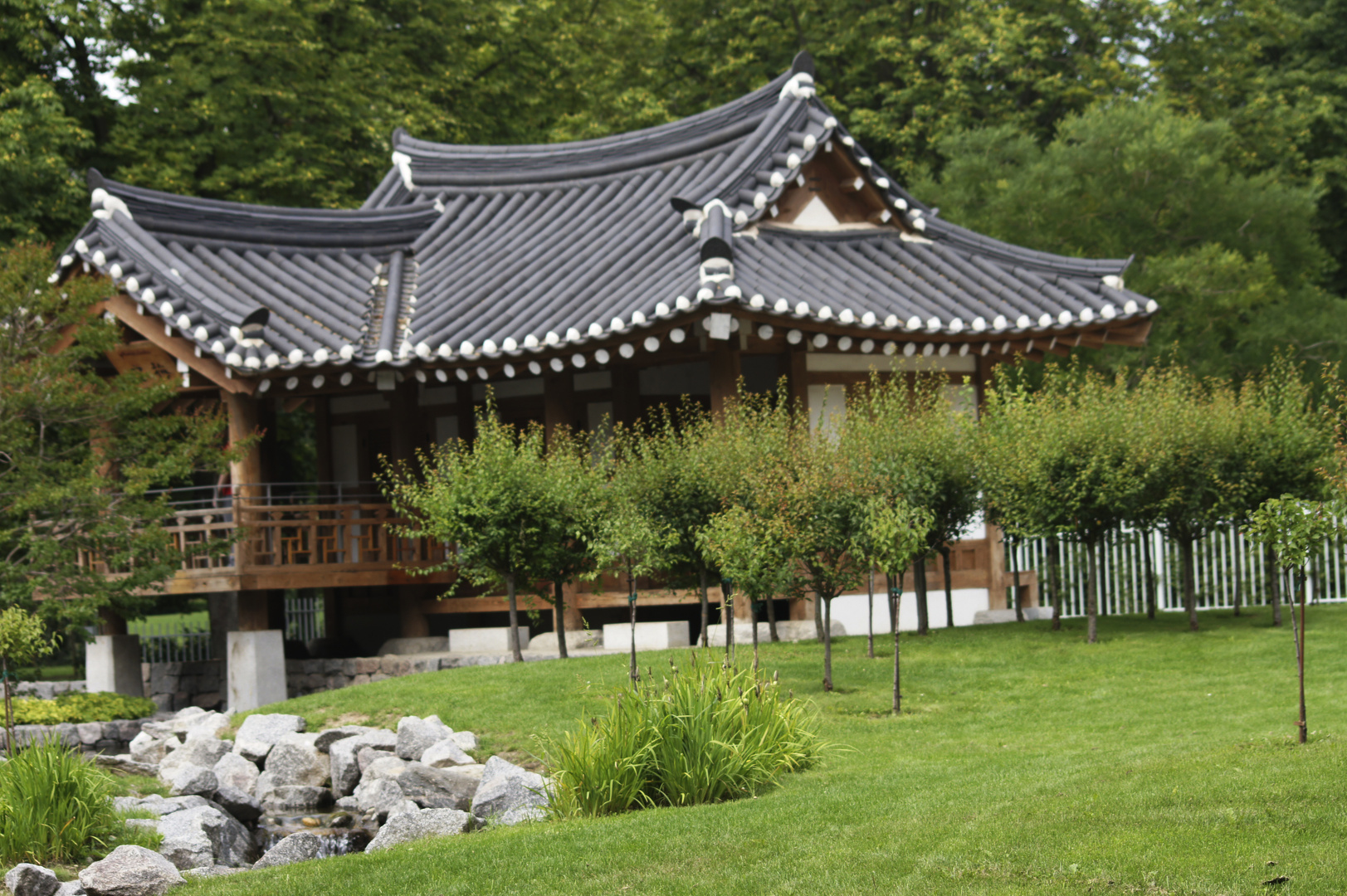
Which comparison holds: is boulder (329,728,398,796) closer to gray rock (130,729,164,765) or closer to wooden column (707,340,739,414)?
gray rock (130,729,164,765)

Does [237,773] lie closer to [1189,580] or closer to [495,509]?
[495,509]

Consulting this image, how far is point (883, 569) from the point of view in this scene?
569 inches

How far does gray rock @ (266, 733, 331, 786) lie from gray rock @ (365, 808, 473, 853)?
11.4 ft

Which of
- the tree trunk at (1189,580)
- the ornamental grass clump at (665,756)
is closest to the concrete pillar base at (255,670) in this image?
the ornamental grass clump at (665,756)

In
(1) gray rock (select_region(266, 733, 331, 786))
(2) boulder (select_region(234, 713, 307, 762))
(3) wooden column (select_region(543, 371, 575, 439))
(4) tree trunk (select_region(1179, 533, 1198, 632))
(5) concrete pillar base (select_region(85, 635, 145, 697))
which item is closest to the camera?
(1) gray rock (select_region(266, 733, 331, 786))

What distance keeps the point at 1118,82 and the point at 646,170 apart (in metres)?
15.7

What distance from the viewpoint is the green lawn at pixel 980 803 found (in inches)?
302

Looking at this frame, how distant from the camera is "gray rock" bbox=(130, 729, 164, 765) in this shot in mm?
16109

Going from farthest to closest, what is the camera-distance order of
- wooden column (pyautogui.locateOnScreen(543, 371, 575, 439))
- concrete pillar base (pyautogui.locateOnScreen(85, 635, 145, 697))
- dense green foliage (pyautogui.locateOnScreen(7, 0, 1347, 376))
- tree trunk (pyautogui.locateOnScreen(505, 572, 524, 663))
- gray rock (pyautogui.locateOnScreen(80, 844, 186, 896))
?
dense green foliage (pyautogui.locateOnScreen(7, 0, 1347, 376)) → concrete pillar base (pyautogui.locateOnScreen(85, 635, 145, 697)) → wooden column (pyautogui.locateOnScreen(543, 371, 575, 439)) → tree trunk (pyautogui.locateOnScreen(505, 572, 524, 663)) → gray rock (pyautogui.locateOnScreen(80, 844, 186, 896))

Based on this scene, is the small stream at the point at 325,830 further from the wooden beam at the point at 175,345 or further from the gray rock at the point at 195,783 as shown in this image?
the wooden beam at the point at 175,345

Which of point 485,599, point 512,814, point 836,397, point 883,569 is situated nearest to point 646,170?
point 836,397

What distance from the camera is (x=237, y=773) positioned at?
14.4 metres

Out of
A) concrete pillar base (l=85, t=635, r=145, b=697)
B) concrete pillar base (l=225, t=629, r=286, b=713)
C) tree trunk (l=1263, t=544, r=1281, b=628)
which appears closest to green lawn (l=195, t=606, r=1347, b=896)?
tree trunk (l=1263, t=544, r=1281, b=628)

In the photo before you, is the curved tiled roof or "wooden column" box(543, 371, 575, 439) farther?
"wooden column" box(543, 371, 575, 439)
